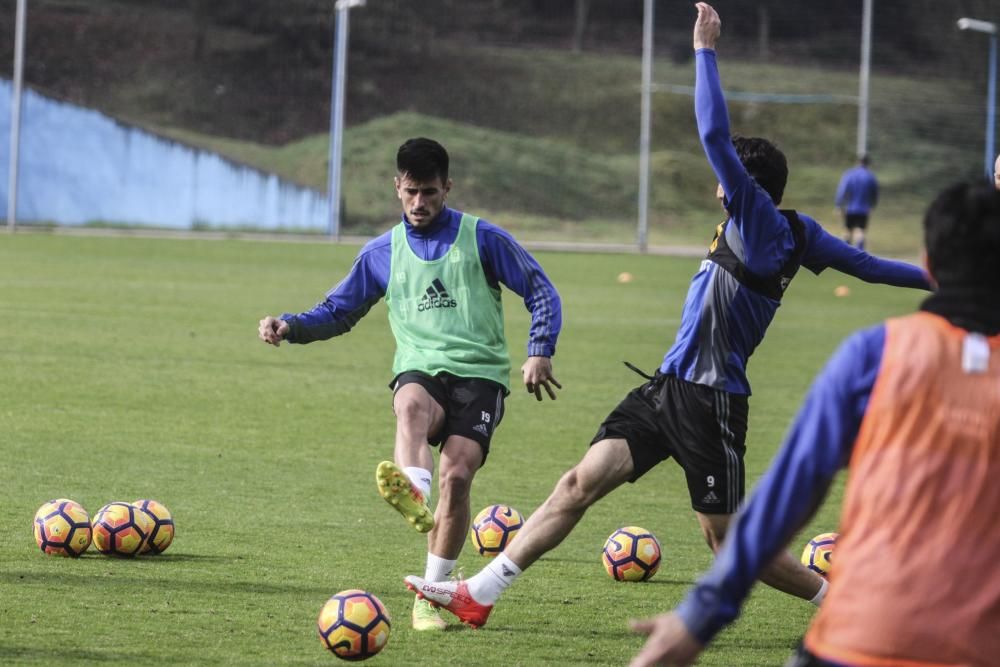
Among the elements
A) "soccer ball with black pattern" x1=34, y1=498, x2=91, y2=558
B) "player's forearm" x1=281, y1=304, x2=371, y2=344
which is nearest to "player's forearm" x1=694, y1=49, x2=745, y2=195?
"player's forearm" x1=281, y1=304, x2=371, y2=344

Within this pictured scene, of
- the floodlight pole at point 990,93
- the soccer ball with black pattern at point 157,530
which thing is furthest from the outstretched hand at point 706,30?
the floodlight pole at point 990,93

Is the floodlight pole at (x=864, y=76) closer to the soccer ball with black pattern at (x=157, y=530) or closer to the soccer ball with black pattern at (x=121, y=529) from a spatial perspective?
the soccer ball with black pattern at (x=157, y=530)

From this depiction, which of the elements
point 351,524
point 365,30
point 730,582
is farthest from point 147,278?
point 365,30

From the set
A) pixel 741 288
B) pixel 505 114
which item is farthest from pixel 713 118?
pixel 505 114

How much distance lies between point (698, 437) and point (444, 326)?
50.0 inches

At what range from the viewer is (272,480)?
31.4 ft

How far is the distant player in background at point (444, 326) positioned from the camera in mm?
6379

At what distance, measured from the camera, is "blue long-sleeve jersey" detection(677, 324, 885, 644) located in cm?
302

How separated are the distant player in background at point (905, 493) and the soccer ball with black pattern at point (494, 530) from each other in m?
4.81

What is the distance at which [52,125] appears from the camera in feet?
133

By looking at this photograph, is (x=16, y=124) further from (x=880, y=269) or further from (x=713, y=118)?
(x=713, y=118)

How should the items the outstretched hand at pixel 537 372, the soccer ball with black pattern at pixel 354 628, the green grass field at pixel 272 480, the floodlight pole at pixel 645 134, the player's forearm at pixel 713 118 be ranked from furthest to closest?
the floodlight pole at pixel 645 134 → the outstretched hand at pixel 537 372 → the green grass field at pixel 272 480 → the soccer ball with black pattern at pixel 354 628 → the player's forearm at pixel 713 118

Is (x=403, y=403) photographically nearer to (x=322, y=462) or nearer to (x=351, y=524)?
(x=351, y=524)

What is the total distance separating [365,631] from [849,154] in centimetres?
4432
